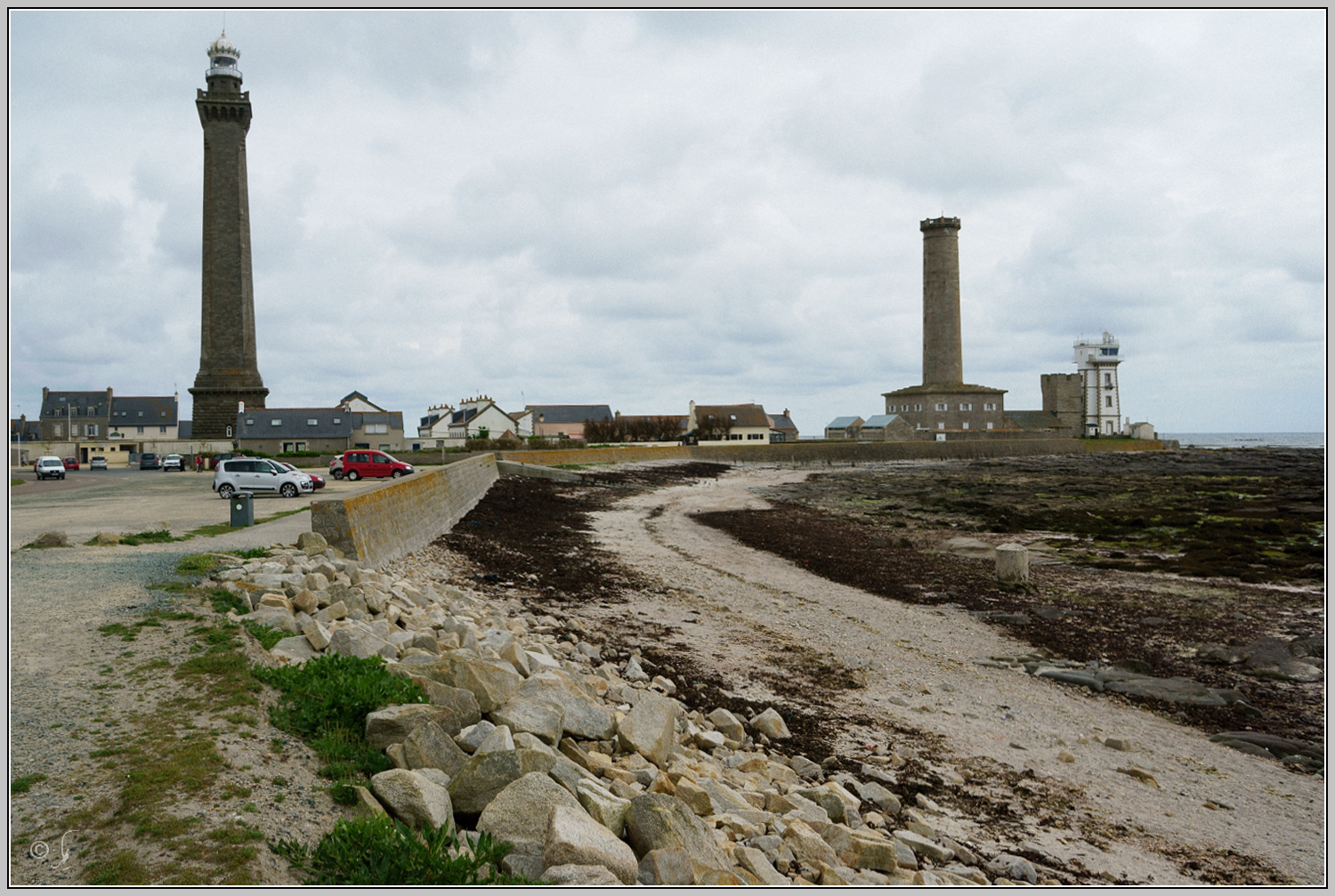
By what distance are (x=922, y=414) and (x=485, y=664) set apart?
287 feet

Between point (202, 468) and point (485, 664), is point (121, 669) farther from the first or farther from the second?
point (202, 468)

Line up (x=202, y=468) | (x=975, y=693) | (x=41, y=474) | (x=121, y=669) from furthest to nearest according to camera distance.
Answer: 1. (x=202, y=468)
2. (x=41, y=474)
3. (x=975, y=693)
4. (x=121, y=669)

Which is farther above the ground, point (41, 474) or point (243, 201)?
point (243, 201)

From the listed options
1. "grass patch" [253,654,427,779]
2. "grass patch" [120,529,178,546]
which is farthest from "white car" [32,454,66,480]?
"grass patch" [253,654,427,779]

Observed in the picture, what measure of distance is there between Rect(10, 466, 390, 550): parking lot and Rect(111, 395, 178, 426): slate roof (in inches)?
2087

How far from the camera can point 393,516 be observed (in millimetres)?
14078

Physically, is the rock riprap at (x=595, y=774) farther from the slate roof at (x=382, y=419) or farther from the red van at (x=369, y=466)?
the slate roof at (x=382, y=419)

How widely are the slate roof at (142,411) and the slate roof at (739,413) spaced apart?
202ft

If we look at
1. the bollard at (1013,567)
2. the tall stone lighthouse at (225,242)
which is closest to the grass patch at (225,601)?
the bollard at (1013,567)

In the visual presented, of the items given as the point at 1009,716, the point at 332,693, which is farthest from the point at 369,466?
the point at 332,693

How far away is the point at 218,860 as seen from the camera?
133 inches

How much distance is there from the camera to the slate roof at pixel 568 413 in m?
103

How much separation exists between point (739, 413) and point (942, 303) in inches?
1287

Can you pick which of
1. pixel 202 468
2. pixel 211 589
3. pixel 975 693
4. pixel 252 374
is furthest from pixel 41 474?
pixel 975 693
